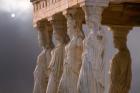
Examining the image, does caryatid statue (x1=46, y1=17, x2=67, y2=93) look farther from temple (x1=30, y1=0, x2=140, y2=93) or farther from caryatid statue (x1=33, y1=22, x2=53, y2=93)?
caryatid statue (x1=33, y1=22, x2=53, y2=93)

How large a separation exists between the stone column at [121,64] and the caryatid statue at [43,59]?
2269mm

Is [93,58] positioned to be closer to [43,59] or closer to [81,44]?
[81,44]

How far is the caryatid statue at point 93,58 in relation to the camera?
21469mm

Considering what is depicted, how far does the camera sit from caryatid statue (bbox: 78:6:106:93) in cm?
2147

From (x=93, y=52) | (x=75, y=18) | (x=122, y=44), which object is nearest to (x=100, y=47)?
(x=93, y=52)

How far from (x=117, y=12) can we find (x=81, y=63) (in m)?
3.54

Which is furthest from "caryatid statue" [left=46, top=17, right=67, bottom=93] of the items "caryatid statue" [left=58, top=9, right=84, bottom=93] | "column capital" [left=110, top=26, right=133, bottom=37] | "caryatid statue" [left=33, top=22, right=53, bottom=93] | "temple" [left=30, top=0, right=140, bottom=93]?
"column capital" [left=110, top=26, right=133, bottom=37]

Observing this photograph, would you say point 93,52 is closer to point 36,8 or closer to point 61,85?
point 61,85

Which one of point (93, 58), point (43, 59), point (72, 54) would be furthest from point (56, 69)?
point (93, 58)

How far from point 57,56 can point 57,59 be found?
0.10 m

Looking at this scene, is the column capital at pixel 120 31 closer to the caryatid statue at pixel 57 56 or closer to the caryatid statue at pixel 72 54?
the caryatid statue at pixel 57 56

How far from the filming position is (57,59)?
2555 cm

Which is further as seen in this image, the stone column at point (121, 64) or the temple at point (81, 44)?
the stone column at point (121, 64)

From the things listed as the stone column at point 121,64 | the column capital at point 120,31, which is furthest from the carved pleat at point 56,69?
the column capital at point 120,31
